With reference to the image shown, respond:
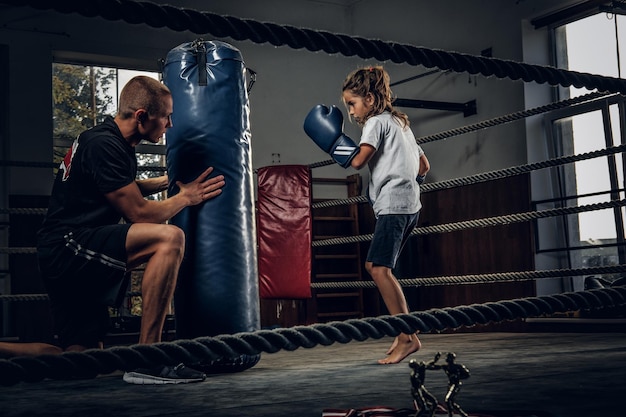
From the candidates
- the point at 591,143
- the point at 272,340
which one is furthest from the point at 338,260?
the point at 272,340

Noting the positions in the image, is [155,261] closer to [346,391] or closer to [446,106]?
[346,391]

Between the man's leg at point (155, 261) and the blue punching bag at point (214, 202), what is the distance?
0.72 feet

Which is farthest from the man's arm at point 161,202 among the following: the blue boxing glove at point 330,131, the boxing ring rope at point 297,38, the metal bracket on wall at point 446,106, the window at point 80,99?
the metal bracket on wall at point 446,106

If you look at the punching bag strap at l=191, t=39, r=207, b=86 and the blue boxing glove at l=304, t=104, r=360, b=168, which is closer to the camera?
the punching bag strap at l=191, t=39, r=207, b=86

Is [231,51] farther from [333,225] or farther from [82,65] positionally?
[333,225]

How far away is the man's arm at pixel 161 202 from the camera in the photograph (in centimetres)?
206

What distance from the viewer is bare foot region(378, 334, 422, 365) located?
2.48 m

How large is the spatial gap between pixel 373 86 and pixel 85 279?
48.7 inches

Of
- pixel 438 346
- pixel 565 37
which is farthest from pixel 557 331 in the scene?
pixel 565 37

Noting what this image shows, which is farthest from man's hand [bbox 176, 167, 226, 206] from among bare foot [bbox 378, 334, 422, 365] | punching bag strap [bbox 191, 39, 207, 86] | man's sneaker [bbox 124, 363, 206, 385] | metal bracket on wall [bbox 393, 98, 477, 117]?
metal bracket on wall [bbox 393, 98, 477, 117]

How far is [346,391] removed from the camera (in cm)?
179

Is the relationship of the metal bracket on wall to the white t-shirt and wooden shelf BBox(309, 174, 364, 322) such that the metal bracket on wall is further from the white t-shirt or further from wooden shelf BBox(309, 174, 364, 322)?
the white t-shirt

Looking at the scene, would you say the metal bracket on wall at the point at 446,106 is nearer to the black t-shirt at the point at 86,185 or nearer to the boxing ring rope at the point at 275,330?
the black t-shirt at the point at 86,185

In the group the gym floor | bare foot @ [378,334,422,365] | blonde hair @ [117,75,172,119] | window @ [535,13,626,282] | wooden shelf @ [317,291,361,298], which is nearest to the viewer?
the gym floor
